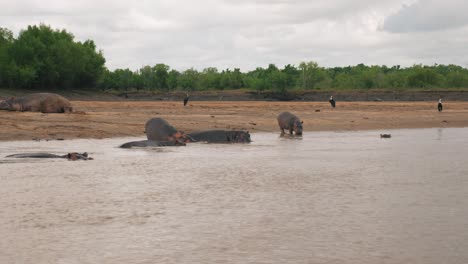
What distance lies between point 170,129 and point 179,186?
11279 mm

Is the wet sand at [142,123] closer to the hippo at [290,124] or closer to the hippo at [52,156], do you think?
the hippo at [290,124]

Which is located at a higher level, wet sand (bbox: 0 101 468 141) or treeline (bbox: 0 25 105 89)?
treeline (bbox: 0 25 105 89)

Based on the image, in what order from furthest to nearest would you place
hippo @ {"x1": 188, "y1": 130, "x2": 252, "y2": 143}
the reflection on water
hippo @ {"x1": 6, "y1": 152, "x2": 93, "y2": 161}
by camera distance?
hippo @ {"x1": 188, "y1": 130, "x2": 252, "y2": 143}, hippo @ {"x1": 6, "y1": 152, "x2": 93, "y2": 161}, the reflection on water

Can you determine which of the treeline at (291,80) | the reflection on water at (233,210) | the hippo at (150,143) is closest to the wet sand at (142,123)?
the hippo at (150,143)

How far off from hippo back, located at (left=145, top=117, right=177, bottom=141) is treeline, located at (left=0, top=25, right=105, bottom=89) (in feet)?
177

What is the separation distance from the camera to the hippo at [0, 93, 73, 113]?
3506 centimetres

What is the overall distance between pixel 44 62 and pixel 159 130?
60.5m

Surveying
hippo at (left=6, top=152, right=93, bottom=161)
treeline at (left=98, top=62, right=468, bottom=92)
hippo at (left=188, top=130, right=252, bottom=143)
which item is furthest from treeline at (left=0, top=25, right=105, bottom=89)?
hippo at (left=6, top=152, right=93, bottom=161)

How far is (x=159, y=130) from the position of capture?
2425cm

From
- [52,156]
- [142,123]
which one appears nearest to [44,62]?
[142,123]

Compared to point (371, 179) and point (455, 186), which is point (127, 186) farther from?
point (455, 186)

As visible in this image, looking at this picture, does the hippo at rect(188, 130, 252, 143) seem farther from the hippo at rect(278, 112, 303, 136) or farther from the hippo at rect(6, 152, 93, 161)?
the hippo at rect(6, 152, 93, 161)

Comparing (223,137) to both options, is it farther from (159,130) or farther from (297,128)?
(297,128)

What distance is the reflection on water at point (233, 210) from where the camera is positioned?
7.69 metres
